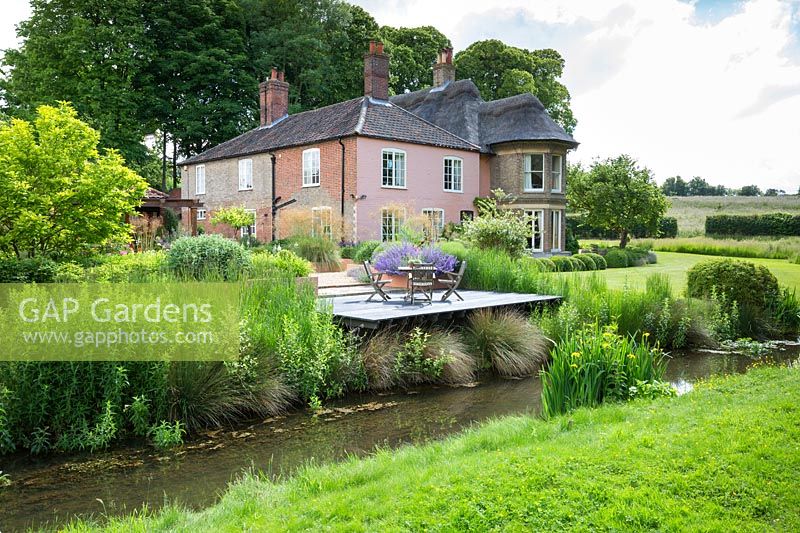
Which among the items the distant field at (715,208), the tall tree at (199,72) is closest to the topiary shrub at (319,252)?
the tall tree at (199,72)

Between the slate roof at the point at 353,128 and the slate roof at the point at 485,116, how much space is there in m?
1.75

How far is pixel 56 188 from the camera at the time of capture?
31.1ft

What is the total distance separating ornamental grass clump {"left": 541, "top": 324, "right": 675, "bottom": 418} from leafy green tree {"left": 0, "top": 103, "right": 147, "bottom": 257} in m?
6.98

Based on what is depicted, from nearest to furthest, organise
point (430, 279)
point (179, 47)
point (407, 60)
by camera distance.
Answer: point (430, 279) → point (179, 47) → point (407, 60)

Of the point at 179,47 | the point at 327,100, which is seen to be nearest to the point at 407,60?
the point at 327,100

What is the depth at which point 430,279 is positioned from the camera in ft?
37.2

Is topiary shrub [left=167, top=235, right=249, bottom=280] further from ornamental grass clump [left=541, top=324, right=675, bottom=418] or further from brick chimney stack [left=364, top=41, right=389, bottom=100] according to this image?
brick chimney stack [left=364, top=41, right=389, bottom=100]

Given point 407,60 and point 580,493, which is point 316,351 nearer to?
point 580,493

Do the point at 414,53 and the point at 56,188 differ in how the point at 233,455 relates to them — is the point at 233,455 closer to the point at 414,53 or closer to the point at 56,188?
the point at 56,188

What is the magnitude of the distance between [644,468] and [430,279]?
23.5 ft

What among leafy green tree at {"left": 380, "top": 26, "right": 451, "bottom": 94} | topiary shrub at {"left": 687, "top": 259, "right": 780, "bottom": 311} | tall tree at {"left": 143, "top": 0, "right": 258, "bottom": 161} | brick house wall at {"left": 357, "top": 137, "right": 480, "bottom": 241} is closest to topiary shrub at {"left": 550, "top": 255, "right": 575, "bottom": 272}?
brick house wall at {"left": 357, "top": 137, "right": 480, "bottom": 241}

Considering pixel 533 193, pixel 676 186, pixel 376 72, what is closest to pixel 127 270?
pixel 376 72

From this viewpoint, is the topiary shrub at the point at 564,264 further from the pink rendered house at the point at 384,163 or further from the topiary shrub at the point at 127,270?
the topiary shrub at the point at 127,270

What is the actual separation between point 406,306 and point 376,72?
18.1m
